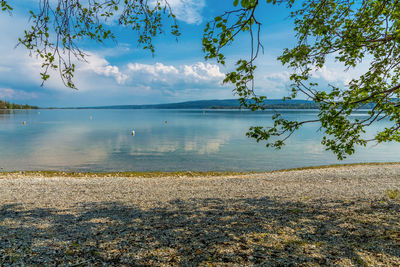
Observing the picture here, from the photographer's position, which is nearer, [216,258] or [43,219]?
[216,258]

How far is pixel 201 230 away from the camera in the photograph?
6.71 metres

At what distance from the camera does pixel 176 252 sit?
5391mm

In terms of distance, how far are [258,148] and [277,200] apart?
2730 centimetres

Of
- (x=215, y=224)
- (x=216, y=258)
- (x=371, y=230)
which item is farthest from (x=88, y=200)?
(x=371, y=230)

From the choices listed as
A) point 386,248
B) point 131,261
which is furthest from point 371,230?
point 131,261

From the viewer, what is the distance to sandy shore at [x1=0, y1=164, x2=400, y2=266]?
5105mm

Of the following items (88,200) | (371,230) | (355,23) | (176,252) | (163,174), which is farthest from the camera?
(163,174)

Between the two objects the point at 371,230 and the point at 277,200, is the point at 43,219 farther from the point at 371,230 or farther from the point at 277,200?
the point at 371,230

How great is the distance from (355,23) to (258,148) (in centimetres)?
3010

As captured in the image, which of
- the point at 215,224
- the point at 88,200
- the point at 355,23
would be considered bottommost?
the point at 88,200

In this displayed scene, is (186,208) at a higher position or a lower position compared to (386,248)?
lower

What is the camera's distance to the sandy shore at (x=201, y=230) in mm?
5105

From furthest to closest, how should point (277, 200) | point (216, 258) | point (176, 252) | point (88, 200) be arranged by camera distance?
point (88, 200), point (277, 200), point (176, 252), point (216, 258)

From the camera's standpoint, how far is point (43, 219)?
8.08m
